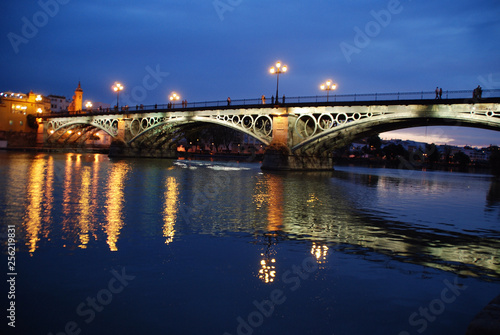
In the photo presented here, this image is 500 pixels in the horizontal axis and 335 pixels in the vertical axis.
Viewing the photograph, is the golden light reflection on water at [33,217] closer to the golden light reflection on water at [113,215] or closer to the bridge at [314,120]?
the golden light reflection on water at [113,215]

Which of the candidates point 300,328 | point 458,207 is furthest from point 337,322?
point 458,207

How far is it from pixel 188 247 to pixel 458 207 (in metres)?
12.5

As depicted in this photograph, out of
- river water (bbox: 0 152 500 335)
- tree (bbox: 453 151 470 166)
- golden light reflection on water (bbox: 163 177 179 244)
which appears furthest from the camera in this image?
tree (bbox: 453 151 470 166)

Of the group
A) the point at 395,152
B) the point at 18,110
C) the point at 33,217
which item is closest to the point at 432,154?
the point at 395,152

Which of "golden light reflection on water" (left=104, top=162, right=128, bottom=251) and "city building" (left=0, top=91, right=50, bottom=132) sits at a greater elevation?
"city building" (left=0, top=91, right=50, bottom=132)

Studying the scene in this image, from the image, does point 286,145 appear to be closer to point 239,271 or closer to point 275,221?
point 275,221

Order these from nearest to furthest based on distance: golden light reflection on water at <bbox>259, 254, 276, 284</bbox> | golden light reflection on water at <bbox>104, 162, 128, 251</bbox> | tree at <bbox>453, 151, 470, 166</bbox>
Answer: golden light reflection on water at <bbox>259, 254, 276, 284</bbox> → golden light reflection on water at <bbox>104, 162, 128, 251</bbox> → tree at <bbox>453, 151, 470, 166</bbox>

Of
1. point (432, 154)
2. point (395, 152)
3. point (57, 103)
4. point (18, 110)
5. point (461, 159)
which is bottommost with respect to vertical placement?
point (461, 159)

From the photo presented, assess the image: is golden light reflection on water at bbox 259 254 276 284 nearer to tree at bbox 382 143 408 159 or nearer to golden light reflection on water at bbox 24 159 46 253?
golden light reflection on water at bbox 24 159 46 253

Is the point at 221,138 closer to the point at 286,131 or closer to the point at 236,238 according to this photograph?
the point at 286,131

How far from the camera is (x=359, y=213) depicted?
12578mm

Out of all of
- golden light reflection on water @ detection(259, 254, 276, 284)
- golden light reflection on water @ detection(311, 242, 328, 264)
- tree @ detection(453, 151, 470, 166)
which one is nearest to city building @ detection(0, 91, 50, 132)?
golden light reflection on water @ detection(311, 242, 328, 264)

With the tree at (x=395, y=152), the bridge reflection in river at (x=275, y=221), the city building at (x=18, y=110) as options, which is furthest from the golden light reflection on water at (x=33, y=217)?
the tree at (x=395, y=152)

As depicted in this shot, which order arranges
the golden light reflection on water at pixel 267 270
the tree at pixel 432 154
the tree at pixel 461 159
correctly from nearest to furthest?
the golden light reflection on water at pixel 267 270 < the tree at pixel 432 154 < the tree at pixel 461 159
